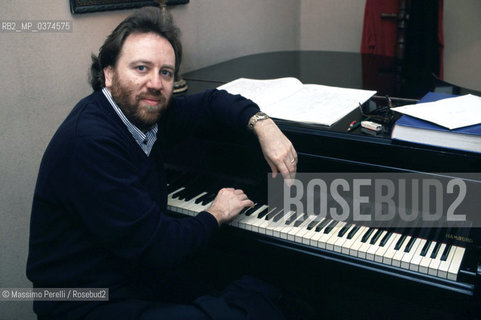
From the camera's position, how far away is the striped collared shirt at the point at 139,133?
1.29 m

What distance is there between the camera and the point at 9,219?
5.58 ft

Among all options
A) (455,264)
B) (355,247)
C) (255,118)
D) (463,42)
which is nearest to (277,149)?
(255,118)

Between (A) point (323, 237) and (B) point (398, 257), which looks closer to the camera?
(B) point (398, 257)

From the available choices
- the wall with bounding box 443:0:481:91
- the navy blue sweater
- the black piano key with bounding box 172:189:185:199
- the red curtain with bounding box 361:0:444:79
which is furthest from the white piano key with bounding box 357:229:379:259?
→ the wall with bounding box 443:0:481:91

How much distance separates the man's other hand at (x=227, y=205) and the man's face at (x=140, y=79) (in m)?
0.31

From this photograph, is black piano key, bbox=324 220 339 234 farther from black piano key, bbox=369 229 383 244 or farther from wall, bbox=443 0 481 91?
wall, bbox=443 0 481 91

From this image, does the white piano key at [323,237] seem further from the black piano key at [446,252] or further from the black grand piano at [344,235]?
the black piano key at [446,252]

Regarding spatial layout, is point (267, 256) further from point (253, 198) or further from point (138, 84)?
point (138, 84)

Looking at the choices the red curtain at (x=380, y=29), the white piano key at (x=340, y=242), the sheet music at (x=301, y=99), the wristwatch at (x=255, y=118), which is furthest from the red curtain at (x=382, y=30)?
the white piano key at (x=340, y=242)

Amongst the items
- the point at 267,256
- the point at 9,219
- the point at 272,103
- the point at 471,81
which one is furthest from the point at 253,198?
the point at 471,81

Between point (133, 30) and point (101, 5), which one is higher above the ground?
point (101, 5)

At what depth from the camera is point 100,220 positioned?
3.70 feet

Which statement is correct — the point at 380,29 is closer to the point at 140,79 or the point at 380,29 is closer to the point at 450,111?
the point at 450,111

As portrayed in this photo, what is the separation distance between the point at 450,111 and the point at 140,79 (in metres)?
0.90
